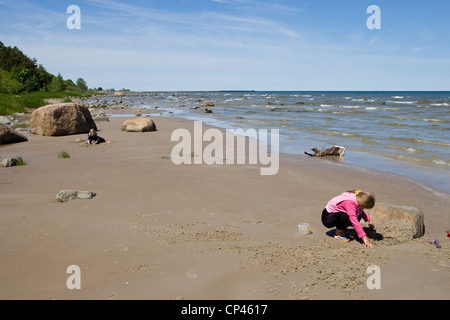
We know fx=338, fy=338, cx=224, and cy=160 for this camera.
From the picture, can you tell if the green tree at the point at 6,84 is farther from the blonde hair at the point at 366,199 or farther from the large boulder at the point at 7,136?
the blonde hair at the point at 366,199

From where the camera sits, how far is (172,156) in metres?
11.8

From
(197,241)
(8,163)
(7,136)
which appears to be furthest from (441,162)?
(7,136)

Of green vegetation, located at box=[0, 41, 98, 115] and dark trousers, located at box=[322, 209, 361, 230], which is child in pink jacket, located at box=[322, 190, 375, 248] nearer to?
dark trousers, located at box=[322, 209, 361, 230]

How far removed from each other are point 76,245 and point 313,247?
3519mm

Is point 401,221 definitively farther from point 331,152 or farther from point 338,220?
point 331,152

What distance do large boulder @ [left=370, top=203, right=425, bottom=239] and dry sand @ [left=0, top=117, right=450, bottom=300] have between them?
0.20m

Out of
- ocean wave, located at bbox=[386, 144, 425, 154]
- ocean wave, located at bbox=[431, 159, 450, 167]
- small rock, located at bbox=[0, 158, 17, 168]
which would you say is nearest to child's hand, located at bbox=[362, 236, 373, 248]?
ocean wave, located at bbox=[431, 159, 450, 167]

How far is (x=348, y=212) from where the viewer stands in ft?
17.9

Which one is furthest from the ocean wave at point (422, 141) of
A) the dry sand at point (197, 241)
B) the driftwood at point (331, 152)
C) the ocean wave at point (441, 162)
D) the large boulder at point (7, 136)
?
the large boulder at point (7, 136)

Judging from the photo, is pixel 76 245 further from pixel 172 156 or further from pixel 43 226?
pixel 172 156

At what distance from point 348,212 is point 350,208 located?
7 centimetres

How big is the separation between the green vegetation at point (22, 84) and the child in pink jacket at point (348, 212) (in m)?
28.7

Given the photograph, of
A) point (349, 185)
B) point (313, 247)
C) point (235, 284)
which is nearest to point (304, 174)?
point (349, 185)

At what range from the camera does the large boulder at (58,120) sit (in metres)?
16.7
